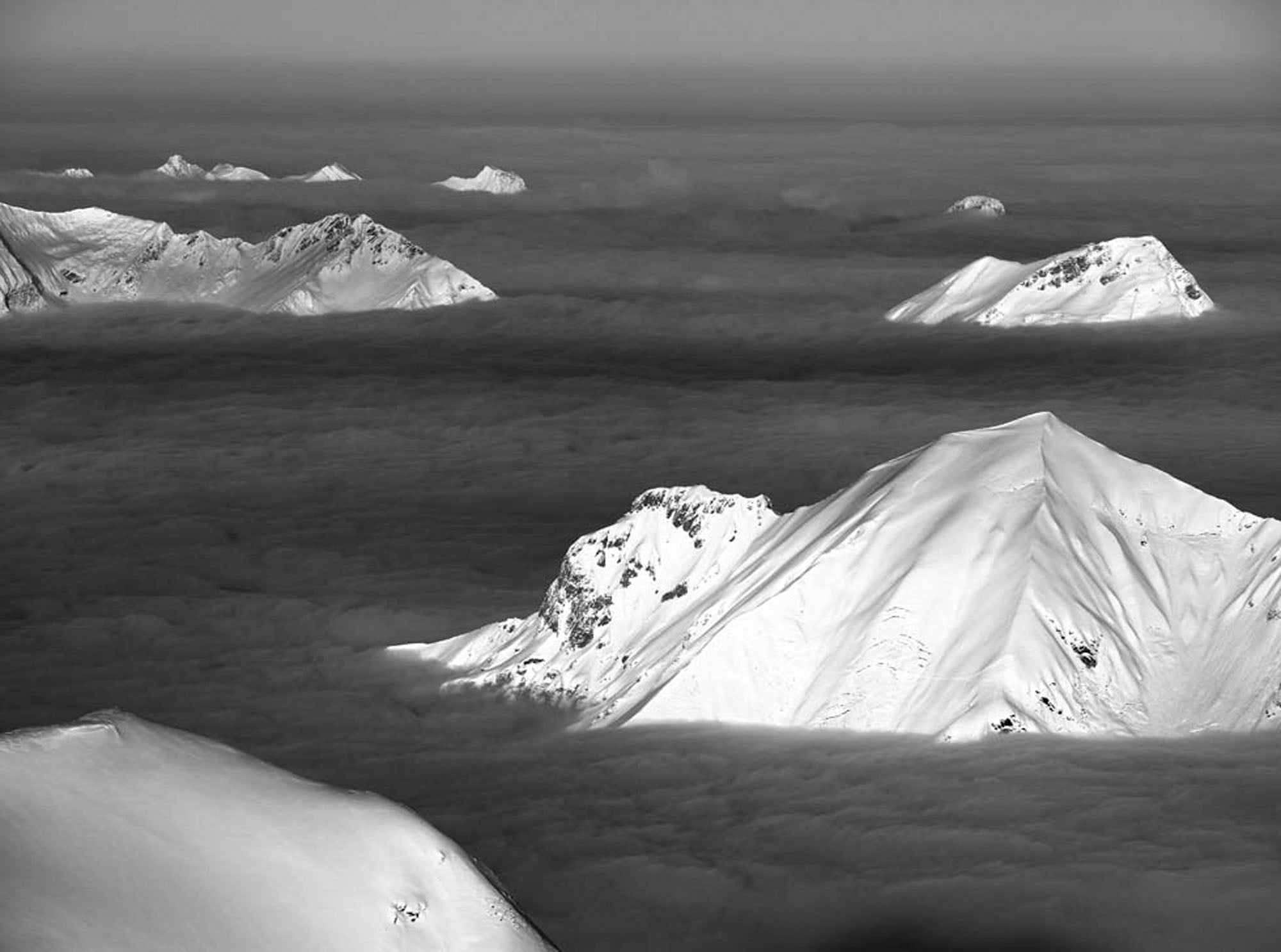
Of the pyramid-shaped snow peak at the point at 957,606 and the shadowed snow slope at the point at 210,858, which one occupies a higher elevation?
the shadowed snow slope at the point at 210,858

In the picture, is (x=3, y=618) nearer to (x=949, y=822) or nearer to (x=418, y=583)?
(x=418, y=583)

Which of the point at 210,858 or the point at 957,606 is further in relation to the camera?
the point at 957,606

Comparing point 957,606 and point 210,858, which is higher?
point 210,858

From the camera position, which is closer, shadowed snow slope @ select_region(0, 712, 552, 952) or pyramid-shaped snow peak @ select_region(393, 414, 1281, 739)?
shadowed snow slope @ select_region(0, 712, 552, 952)

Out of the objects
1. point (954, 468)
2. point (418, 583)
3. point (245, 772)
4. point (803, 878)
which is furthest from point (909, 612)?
point (418, 583)

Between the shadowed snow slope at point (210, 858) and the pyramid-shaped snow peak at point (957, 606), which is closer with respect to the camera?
the shadowed snow slope at point (210, 858)
